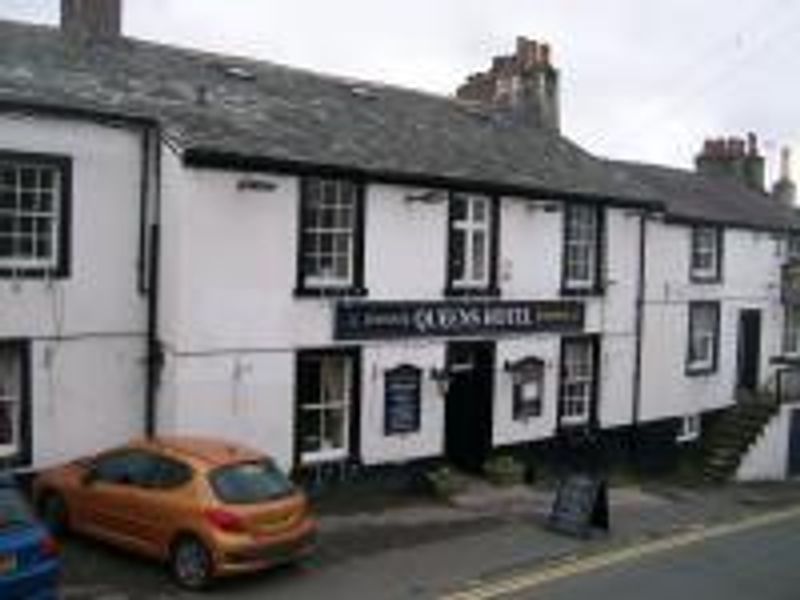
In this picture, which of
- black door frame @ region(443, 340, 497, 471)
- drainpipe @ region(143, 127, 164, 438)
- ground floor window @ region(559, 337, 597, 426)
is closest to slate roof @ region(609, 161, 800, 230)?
ground floor window @ region(559, 337, 597, 426)

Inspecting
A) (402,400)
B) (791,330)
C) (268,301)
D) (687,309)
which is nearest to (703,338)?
(687,309)

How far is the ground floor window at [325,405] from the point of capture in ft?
70.6

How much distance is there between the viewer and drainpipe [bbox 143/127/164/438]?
19953 mm

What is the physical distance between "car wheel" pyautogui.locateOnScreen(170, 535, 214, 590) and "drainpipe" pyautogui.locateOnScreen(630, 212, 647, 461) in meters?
15.9

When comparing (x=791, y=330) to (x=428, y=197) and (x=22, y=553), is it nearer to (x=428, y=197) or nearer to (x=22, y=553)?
(x=428, y=197)

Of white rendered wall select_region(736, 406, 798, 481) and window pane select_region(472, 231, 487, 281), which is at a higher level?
window pane select_region(472, 231, 487, 281)

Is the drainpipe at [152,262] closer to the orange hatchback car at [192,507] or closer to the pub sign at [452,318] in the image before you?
the orange hatchback car at [192,507]

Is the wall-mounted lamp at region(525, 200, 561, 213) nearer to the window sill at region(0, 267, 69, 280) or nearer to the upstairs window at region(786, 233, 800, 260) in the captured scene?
the window sill at region(0, 267, 69, 280)

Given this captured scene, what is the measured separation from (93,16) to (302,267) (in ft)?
22.3

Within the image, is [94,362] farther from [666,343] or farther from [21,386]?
[666,343]

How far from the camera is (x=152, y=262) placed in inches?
787

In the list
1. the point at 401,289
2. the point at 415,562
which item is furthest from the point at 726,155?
the point at 415,562

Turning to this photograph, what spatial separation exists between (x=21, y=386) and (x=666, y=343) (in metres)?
17.0

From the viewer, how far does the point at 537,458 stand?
26.5 m
